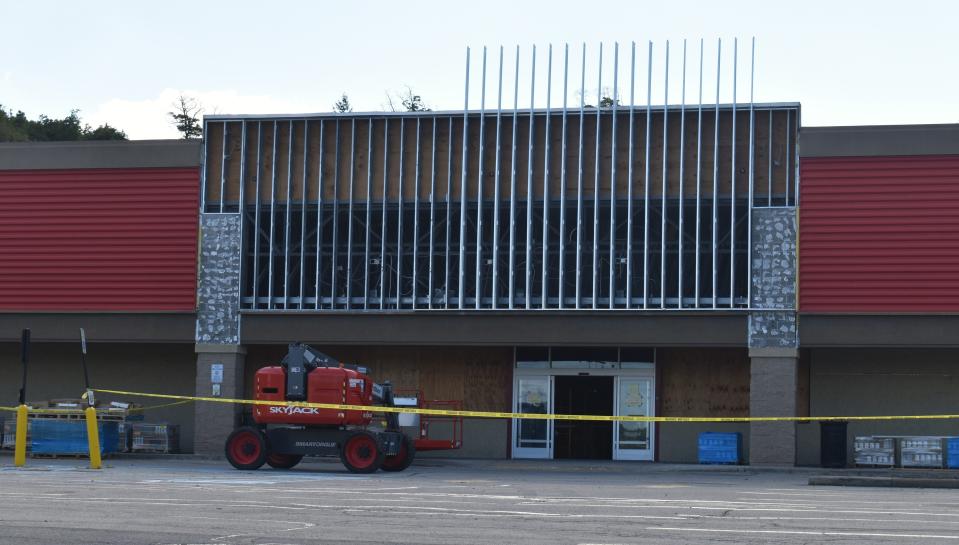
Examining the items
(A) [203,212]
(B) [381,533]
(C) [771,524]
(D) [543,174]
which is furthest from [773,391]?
(B) [381,533]

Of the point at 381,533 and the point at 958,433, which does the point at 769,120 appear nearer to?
the point at 958,433

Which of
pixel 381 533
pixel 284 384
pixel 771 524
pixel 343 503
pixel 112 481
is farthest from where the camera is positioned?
pixel 284 384

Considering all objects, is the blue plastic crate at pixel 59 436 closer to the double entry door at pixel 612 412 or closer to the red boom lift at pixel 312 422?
the red boom lift at pixel 312 422

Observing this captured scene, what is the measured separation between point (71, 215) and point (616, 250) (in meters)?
14.2

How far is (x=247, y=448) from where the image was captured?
27562 millimetres

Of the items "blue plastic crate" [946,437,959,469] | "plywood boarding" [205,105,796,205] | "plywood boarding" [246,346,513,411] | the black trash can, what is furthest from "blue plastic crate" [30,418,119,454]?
"blue plastic crate" [946,437,959,469]

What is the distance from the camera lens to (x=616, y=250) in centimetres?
3300

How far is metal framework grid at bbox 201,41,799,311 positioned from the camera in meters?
32.4

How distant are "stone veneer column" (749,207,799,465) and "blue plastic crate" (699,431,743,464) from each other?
39cm

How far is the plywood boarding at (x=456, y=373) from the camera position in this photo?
115 ft

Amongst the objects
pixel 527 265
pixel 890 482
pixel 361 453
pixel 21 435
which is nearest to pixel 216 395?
pixel 21 435

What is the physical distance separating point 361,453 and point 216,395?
8667 millimetres

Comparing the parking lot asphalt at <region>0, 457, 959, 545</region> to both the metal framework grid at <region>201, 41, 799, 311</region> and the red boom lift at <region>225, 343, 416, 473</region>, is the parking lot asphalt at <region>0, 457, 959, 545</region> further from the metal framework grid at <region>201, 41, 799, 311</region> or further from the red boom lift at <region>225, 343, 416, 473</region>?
the metal framework grid at <region>201, 41, 799, 311</region>

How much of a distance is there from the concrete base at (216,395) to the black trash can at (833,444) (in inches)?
568
